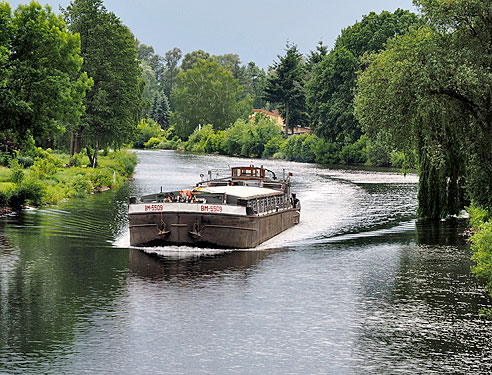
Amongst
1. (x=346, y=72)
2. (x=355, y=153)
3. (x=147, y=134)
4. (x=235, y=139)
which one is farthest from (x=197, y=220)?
(x=147, y=134)

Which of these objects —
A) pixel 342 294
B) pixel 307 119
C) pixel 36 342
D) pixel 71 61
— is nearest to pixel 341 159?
pixel 307 119

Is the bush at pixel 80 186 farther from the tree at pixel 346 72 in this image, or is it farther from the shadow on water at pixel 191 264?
the tree at pixel 346 72

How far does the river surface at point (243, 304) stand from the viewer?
1717cm

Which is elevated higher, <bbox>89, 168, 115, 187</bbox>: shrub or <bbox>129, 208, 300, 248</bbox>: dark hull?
<bbox>89, 168, 115, 187</bbox>: shrub

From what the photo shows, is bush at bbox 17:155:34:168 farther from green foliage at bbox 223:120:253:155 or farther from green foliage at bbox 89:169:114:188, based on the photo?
green foliage at bbox 223:120:253:155

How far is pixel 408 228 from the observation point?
39.8 meters

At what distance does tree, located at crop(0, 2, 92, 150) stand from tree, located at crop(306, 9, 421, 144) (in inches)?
2692

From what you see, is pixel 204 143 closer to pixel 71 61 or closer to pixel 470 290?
pixel 71 61

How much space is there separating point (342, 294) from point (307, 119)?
12103 cm

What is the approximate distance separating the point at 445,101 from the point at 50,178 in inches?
1268

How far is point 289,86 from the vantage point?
5576 inches

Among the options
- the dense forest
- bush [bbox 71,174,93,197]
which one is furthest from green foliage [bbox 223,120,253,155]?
bush [bbox 71,174,93,197]

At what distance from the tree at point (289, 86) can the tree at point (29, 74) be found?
96201 mm

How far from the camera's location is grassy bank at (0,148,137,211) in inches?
1732
